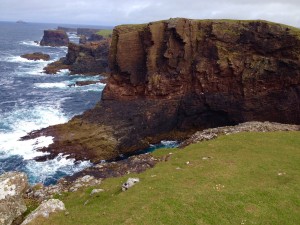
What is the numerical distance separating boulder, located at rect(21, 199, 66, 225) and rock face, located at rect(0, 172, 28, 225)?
5.31 ft

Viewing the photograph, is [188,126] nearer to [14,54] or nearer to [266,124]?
[266,124]

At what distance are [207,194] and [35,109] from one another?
183ft

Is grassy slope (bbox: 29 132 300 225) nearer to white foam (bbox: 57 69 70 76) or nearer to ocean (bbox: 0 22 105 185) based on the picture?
ocean (bbox: 0 22 105 185)

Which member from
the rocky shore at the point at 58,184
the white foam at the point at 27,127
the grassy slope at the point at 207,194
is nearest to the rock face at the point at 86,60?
the white foam at the point at 27,127

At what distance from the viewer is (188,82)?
59594 millimetres

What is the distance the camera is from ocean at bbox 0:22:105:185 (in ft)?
153

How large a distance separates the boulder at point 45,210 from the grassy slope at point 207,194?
58 centimetres

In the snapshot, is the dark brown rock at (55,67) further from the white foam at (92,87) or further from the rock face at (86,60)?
the white foam at (92,87)

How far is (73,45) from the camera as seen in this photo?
118812 mm

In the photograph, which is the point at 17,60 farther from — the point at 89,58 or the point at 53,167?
the point at 53,167

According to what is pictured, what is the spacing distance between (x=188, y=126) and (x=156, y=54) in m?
14.3

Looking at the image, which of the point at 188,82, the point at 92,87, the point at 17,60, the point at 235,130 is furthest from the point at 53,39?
the point at 235,130

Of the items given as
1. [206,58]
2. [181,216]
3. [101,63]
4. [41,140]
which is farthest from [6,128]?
[101,63]

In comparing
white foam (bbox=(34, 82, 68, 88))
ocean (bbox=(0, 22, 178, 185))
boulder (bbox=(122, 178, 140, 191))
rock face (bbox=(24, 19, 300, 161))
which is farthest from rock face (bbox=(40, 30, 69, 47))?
boulder (bbox=(122, 178, 140, 191))
